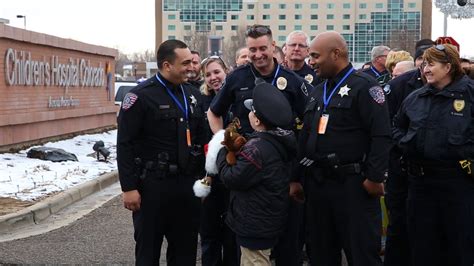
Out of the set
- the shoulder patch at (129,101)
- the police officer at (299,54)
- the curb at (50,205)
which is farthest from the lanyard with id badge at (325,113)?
the curb at (50,205)

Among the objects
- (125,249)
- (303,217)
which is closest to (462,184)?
(303,217)

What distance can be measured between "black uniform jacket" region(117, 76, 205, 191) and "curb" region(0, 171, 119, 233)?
3.76 metres

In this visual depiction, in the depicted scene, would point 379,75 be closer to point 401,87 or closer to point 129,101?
point 401,87

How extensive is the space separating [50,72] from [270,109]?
11962 mm

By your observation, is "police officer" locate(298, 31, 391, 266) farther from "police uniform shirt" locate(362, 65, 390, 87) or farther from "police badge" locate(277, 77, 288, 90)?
"police uniform shirt" locate(362, 65, 390, 87)

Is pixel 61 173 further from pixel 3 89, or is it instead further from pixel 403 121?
pixel 403 121

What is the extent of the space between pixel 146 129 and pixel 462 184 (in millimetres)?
2395

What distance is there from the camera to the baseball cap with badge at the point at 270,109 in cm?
490

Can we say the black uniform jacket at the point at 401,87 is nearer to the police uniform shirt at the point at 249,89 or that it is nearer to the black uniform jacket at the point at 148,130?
the police uniform shirt at the point at 249,89

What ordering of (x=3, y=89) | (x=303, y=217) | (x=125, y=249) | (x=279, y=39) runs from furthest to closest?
1. (x=279, y=39)
2. (x=3, y=89)
3. (x=125, y=249)
4. (x=303, y=217)

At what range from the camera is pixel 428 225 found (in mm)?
5273

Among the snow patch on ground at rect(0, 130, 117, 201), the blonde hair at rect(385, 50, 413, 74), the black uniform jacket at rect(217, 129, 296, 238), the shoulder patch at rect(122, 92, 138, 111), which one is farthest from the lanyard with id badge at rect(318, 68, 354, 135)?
the snow patch on ground at rect(0, 130, 117, 201)

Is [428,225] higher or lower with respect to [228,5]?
lower

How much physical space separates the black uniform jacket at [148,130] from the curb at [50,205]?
3.76 metres
